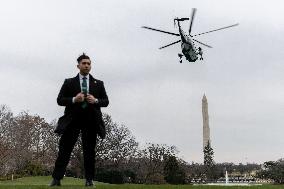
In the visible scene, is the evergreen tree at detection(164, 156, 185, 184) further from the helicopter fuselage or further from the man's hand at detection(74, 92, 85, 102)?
the man's hand at detection(74, 92, 85, 102)

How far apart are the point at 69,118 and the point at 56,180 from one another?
1.11 m

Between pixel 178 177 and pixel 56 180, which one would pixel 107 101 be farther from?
pixel 178 177

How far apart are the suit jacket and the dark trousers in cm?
11

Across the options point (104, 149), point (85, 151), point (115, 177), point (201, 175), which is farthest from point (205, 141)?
point (85, 151)

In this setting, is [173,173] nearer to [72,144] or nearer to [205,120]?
[205,120]

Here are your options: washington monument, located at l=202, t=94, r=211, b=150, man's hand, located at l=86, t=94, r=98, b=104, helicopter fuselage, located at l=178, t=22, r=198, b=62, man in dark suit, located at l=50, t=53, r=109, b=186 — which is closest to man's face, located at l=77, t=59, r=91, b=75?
man in dark suit, located at l=50, t=53, r=109, b=186

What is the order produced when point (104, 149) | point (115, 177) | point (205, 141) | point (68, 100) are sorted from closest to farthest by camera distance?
1. point (68, 100)
2. point (115, 177)
3. point (104, 149)
4. point (205, 141)

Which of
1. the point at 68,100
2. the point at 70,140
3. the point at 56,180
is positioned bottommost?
the point at 56,180

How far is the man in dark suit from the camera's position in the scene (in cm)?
855

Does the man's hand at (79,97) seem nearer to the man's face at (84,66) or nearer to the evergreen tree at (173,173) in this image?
the man's face at (84,66)

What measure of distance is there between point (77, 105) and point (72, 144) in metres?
0.74

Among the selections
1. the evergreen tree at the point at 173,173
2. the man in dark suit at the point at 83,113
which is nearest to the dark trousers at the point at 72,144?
the man in dark suit at the point at 83,113

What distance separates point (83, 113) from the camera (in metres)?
8.58

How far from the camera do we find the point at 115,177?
1944 inches
